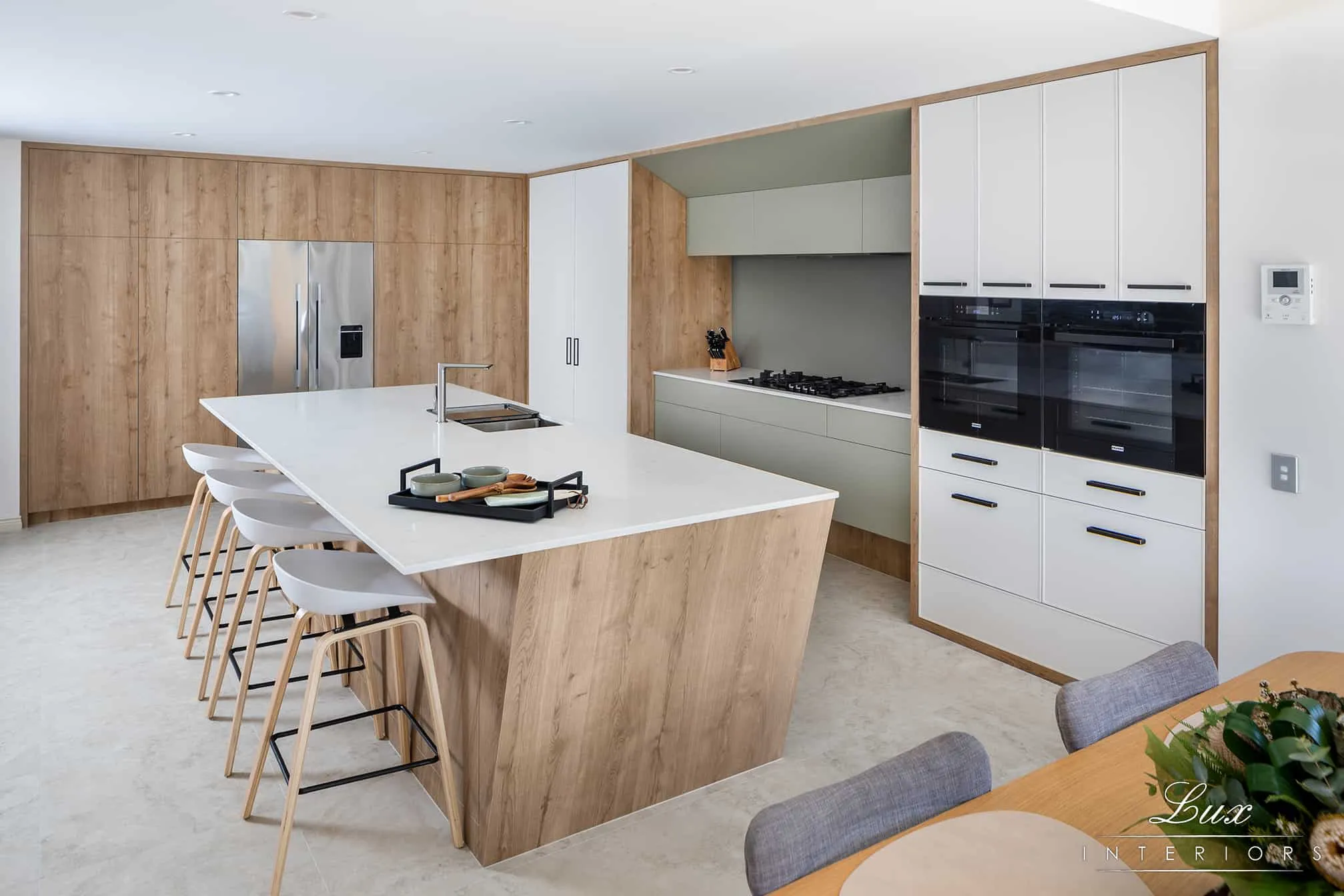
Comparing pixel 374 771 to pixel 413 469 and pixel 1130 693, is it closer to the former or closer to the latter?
pixel 413 469

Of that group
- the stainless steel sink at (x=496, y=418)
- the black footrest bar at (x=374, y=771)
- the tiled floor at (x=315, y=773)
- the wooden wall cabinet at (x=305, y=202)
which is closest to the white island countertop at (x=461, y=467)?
the stainless steel sink at (x=496, y=418)

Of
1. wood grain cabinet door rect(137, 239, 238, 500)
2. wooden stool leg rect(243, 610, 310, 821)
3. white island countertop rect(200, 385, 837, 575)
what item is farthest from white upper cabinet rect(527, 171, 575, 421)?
wooden stool leg rect(243, 610, 310, 821)

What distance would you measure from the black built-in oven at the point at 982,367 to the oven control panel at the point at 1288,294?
848 millimetres

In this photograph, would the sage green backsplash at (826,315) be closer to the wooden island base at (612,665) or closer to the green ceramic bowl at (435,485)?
the wooden island base at (612,665)

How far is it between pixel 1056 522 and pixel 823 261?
2675mm

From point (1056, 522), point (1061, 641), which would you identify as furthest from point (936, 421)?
point (1061, 641)

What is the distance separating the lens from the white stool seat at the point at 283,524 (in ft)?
10.3

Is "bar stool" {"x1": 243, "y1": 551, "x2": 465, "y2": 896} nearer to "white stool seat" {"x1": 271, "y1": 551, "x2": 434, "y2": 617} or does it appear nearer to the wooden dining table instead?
"white stool seat" {"x1": 271, "y1": 551, "x2": 434, "y2": 617}

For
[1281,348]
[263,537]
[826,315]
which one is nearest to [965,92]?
[1281,348]

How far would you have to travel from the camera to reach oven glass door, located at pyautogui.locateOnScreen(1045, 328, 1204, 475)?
3.28 metres

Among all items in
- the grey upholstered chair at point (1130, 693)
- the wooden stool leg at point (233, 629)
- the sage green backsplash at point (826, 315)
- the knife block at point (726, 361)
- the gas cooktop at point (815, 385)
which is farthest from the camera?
the knife block at point (726, 361)

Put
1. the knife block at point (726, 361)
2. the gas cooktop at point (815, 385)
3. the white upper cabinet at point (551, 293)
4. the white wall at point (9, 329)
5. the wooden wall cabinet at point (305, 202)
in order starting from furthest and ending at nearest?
1. the white upper cabinet at point (551, 293)
2. the wooden wall cabinet at point (305, 202)
3. the knife block at point (726, 361)
4. the white wall at point (9, 329)
5. the gas cooktop at point (815, 385)

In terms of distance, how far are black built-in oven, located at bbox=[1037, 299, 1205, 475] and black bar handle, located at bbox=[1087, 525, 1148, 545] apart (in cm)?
27

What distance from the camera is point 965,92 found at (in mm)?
3938
